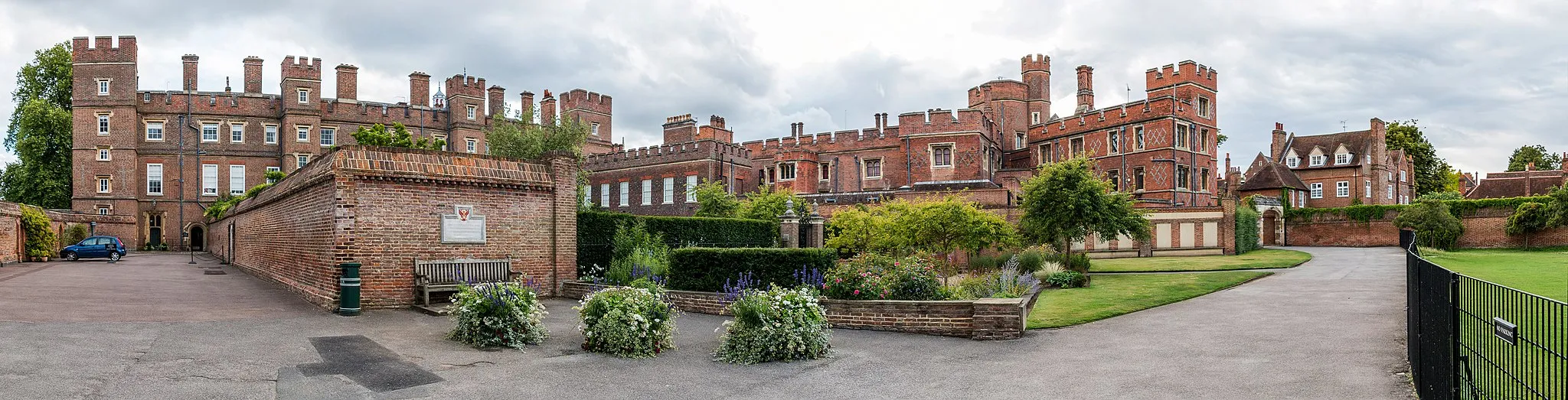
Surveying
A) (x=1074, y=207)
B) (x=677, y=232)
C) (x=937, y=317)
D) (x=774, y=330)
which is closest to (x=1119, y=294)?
(x=1074, y=207)

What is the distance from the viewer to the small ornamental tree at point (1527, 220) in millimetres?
39312

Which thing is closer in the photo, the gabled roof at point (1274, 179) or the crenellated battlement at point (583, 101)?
the gabled roof at point (1274, 179)

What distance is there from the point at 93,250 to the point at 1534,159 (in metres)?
106

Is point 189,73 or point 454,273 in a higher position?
point 189,73

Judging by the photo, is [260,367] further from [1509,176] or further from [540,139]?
[1509,176]

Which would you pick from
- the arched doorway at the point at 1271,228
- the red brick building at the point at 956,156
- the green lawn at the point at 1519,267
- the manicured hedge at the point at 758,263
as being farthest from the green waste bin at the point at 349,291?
the arched doorway at the point at 1271,228

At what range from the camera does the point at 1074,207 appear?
24688mm

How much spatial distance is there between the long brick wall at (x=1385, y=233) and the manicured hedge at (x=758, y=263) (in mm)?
42929

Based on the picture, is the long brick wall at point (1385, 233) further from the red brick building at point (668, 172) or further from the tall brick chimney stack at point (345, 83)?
the tall brick chimney stack at point (345, 83)

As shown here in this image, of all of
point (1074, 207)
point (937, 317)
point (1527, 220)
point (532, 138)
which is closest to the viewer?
point (937, 317)

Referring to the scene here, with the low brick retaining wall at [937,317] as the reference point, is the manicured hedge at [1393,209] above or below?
above

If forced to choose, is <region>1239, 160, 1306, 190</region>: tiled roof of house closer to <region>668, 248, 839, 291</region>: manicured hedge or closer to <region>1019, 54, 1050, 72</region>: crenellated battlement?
<region>1019, 54, 1050, 72</region>: crenellated battlement

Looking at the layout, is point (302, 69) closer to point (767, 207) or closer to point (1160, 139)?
point (767, 207)

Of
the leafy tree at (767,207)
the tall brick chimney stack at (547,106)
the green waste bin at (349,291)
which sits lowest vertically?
the green waste bin at (349,291)
